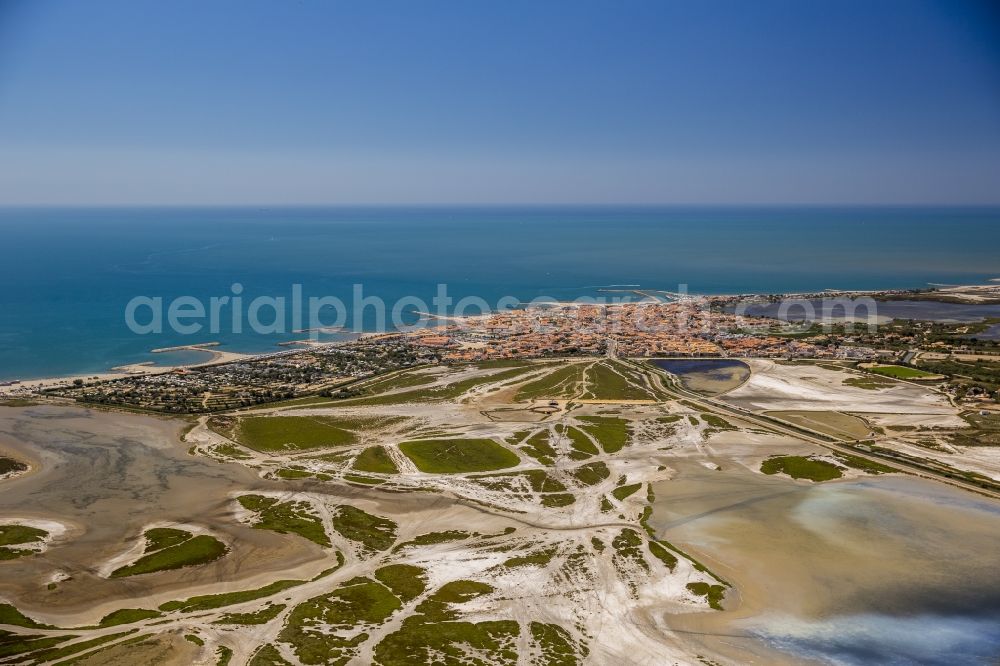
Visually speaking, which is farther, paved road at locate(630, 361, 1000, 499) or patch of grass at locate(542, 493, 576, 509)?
paved road at locate(630, 361, 1000, 499)

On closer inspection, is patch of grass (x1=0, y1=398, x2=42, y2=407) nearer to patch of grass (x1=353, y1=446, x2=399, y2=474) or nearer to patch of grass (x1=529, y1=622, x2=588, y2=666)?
patch of grass (x1=353, y1=446, x2=399, y2=474)

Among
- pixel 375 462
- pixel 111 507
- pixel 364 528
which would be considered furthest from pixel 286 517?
pixel 111 507

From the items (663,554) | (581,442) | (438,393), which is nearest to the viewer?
(663,554)

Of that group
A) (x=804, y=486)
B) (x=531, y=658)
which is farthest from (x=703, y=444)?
(x=531, y=658)

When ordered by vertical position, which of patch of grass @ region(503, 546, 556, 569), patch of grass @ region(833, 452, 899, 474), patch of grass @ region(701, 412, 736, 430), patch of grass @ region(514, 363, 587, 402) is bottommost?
patch of grass @ region(503, 546, 556, 569)

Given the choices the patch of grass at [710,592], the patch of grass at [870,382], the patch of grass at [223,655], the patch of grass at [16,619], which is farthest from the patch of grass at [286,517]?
the patch of grass at [870,382]

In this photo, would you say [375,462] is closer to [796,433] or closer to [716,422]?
[716,422]

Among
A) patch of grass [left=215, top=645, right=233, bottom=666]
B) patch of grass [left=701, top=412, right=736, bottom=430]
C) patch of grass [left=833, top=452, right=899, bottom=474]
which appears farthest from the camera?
patch of grass [left=701, top=412, right=736, bottom=430]

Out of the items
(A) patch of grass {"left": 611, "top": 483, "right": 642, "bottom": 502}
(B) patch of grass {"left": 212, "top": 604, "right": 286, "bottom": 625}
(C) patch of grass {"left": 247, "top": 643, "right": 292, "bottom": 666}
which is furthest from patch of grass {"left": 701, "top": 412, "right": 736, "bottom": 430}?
(C) patch of grass {"left": 247, "top": 643, "right": 292, "bottom": 666}
